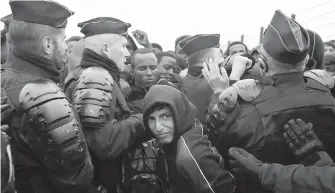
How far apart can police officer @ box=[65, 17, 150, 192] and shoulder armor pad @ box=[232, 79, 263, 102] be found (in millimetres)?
880

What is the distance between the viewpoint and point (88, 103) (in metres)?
2.61

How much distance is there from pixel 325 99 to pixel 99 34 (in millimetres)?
2133

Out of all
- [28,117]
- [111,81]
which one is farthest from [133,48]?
[28,117]

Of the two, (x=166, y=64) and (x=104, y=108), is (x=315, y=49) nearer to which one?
(x=104, y=108)

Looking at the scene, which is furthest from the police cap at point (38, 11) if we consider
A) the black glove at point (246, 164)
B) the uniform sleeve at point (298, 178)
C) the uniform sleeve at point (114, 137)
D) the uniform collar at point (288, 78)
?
the uniform sleeve at point (298, 178)

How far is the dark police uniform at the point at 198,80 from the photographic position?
12.8ft

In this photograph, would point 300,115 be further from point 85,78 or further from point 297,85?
point 85,78

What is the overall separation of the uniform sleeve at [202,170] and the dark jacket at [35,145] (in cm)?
69

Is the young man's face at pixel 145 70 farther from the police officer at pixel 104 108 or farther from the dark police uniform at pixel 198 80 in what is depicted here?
the police officer at pixel 104 108

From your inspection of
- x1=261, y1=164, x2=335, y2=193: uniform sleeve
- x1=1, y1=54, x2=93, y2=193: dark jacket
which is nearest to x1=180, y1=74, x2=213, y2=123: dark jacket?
x1=261, y1=164, x2=335, y2=193: uniform sleeve

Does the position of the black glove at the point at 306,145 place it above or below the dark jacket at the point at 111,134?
above

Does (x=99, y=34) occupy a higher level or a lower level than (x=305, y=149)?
higher

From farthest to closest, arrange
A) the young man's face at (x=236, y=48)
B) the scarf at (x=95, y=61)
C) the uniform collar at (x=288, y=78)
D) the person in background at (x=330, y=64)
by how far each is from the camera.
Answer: the young man's face at (x=236, y=48), the person in background at (x=330, y=64), the scarf at (x=95, y=61), the uniform collar at (x=288, y=78)

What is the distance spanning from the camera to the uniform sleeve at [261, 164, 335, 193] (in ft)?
6.73
